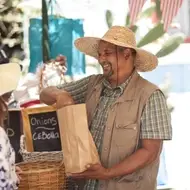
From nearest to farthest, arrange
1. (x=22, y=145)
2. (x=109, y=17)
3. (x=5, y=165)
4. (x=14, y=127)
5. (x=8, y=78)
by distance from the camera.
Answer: (x=5, y=165) < (x=8, y=78) < (x=22, y=145) < (x=14, y=127) < (x=109, y=17)

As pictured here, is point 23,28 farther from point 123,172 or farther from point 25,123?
point 123,172

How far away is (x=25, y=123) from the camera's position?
2979 millimetres

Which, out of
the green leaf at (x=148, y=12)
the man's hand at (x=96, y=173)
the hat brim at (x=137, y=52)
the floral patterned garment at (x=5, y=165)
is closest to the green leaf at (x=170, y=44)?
the green leaf at (x=148, y=12)

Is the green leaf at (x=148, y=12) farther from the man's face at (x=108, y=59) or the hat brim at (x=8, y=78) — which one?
the hat brim at (x=8, y=78)

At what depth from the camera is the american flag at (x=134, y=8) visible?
11.1ft

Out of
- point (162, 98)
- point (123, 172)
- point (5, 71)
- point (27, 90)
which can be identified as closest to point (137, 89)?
point (162, 98)

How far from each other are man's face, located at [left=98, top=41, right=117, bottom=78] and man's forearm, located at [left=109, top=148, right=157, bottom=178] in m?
0.42

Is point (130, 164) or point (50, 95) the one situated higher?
point (50, 95)

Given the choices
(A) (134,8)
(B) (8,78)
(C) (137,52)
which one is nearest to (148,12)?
(A) (134,8)

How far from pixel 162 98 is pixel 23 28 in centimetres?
111

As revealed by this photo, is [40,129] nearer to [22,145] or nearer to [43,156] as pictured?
[22,145]

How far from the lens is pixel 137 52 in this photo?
8.64 feet

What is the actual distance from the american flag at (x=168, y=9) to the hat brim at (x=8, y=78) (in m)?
1.41

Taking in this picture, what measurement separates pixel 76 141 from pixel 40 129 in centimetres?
62
